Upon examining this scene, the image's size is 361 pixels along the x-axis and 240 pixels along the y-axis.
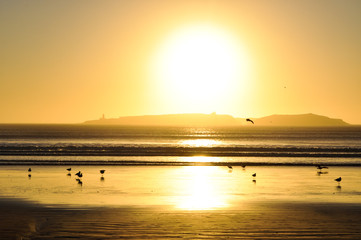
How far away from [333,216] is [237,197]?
20.9 ft

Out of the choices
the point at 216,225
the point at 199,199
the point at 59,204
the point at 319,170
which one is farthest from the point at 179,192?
the point at 319,170

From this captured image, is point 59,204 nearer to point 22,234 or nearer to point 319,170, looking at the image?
point 22,234

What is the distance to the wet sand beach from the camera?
16.6 metres

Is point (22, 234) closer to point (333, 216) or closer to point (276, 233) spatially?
point (276, 233)

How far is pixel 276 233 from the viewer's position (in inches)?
644

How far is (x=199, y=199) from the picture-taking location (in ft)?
78.9

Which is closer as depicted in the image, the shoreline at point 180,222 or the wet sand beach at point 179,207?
the shoreline at point 180,222

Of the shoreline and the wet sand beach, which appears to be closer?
the shoreline

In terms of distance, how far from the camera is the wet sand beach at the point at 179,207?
16.6 metres

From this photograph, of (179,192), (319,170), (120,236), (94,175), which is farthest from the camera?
(319,170)

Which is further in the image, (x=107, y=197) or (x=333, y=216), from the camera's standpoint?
(x=107, y=197)

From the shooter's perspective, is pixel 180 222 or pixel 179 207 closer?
pixel 180 222

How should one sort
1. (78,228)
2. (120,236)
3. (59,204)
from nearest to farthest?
(120,236)
(78,228)
(59,204)

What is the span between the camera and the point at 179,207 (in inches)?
852
